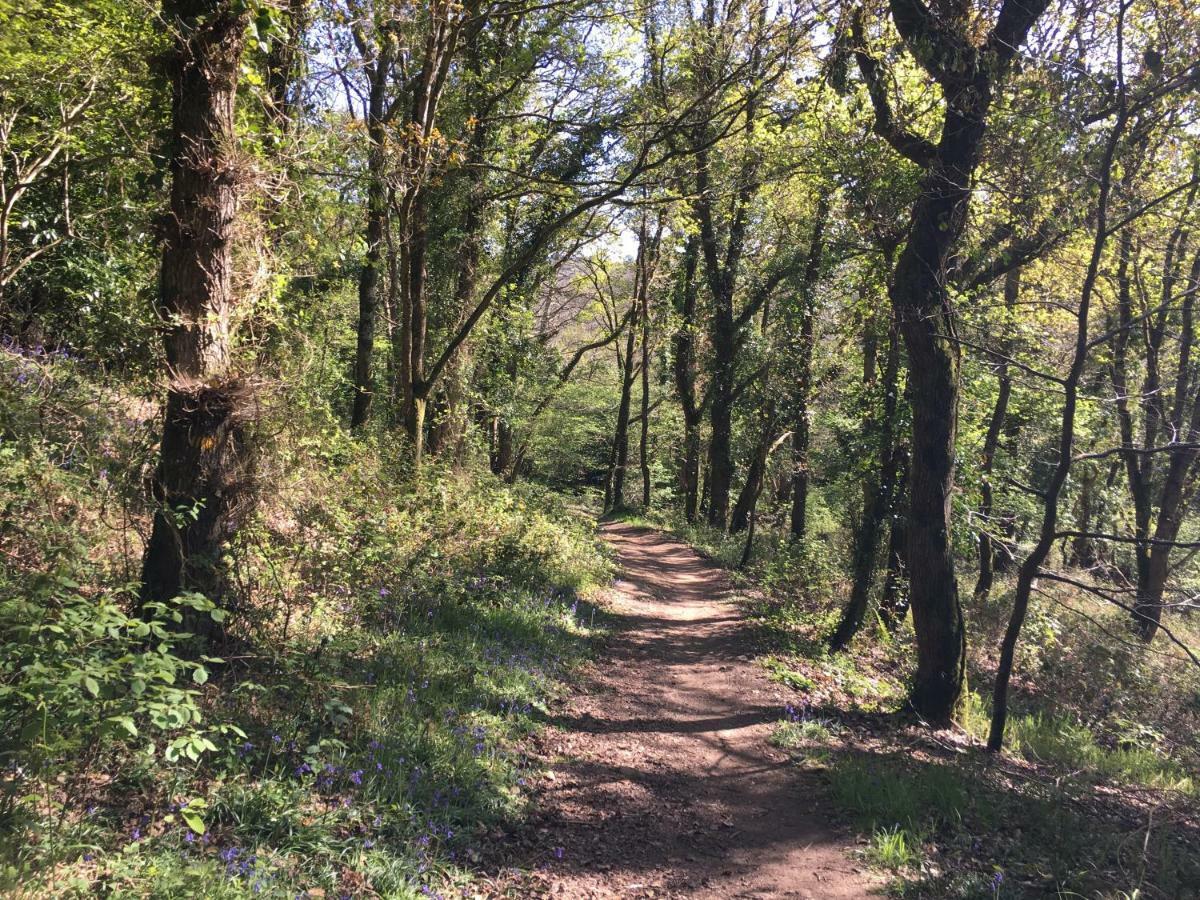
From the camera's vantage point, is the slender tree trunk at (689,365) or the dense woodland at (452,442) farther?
the slender tree trunk at (689,365)

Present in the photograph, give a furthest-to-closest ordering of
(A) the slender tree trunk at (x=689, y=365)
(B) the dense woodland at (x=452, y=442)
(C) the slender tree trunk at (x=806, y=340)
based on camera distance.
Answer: (A) the slender tree trunk at (x=689, y=365) → (C) the slender tree trunk at (x=806, y=340) → (B) the dense woodland at (x=452, y=442)

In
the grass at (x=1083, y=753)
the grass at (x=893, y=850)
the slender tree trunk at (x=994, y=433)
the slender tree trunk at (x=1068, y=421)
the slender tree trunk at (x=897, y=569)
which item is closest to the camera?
the grass at (x=893, y=850)

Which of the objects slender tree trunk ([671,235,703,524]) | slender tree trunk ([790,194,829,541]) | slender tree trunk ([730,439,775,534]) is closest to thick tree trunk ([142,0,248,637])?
slender tree trunk ([790,194,829,541])

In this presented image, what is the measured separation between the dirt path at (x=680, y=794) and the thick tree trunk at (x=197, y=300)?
2840 millimetres

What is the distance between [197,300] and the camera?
4484mm

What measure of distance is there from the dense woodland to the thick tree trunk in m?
0.02

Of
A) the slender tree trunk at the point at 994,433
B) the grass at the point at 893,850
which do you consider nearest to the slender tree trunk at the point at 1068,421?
the grass at the point at 893,850

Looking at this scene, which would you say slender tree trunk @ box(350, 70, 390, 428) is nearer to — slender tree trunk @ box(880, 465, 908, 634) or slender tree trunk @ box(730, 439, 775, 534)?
slender tree trunk @ box(880, 465, 908, 634)

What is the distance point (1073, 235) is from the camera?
7605 millimetres

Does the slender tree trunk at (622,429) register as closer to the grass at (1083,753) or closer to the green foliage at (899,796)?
the grass at (1083,753)

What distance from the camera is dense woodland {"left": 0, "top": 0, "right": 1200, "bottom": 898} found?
3527 millimetres

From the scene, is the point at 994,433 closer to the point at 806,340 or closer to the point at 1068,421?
the point at 806,340

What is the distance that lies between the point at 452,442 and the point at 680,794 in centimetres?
885

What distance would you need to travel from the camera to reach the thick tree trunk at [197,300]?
441 centimetres
